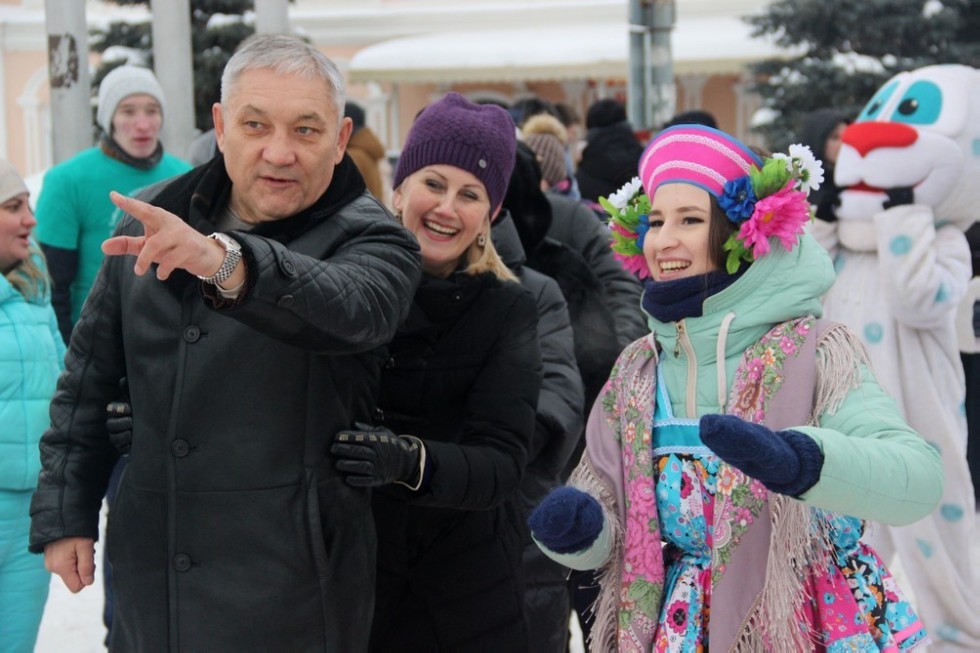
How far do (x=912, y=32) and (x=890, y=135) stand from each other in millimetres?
9477

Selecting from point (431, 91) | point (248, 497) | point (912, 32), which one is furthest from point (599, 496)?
point (431, 91)

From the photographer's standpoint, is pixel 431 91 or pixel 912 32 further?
pixel 431 91

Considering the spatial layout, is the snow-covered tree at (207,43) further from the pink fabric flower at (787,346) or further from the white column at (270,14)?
the pink fabric flower at (787,346)

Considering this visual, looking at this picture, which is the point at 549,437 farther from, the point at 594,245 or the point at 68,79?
the point at 68,79

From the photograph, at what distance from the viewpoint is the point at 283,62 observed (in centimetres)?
235

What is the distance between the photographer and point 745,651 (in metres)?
2.41

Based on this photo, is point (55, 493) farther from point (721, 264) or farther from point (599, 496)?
point (721, 264)

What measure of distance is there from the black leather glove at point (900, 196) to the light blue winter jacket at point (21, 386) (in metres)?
3.00

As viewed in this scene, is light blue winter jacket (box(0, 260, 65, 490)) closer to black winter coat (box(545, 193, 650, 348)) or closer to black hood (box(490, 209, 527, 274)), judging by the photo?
black hood (box(490, 209, 527, 274))

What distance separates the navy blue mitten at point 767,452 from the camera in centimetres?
206

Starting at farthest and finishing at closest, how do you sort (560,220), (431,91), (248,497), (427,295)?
1. (431,91)
2. (560,220)
3. (427,295)
4. (248,497)

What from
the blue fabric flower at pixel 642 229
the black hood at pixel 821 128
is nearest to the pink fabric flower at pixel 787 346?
the blue fabric flower at pixel 642 229

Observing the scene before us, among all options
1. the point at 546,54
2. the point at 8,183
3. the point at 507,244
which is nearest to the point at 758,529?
the point at 507,244

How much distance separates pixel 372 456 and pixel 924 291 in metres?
2.83
